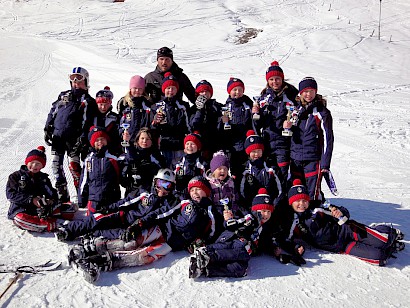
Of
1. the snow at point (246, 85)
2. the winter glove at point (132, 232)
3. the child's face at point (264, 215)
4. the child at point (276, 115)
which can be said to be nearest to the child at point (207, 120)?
the child at point (276, 115)

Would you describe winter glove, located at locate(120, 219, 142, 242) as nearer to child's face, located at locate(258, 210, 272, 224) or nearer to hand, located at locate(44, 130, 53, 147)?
child's face, located at locate(258, 210, 272, 224)

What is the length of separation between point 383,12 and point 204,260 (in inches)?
1155

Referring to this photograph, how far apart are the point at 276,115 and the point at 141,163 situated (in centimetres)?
191

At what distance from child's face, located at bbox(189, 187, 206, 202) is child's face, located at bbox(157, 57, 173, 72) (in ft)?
7.05

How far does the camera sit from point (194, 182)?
15.4 feet

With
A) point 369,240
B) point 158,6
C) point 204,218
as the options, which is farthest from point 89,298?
point 158,6

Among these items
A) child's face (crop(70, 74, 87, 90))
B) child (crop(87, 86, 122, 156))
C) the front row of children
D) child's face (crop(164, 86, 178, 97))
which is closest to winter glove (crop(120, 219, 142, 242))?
the front row of children

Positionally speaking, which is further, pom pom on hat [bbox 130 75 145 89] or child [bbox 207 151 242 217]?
pom pom on hat [bbox 130 75 145 89]

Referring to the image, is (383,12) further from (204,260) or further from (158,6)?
(204,260)

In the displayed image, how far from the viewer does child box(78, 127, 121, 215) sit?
16.6 feet

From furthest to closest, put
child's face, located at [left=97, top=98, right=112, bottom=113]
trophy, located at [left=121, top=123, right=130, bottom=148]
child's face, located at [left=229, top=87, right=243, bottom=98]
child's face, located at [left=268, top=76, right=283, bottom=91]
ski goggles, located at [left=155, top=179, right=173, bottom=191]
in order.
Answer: child's face, located at [left=97, top=98, right=112, bottom=113]
child's face, located at [left=229, top=87, right=243, bottom=98]
child's face, located at [left=268, top=76, right=283, bottom=91]
trophy, located at [left=121, top=123, right=130, bottom=148]
ski goggles, located at [left=155, top=179, right=173, bottom=191]

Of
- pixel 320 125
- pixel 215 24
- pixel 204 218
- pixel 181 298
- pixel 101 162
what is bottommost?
pixel 181 298

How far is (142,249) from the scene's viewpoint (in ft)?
14.3

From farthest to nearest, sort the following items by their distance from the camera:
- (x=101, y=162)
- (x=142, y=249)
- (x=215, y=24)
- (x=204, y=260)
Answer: (x=215, y=24) < (x=101, y=162) < (x=142, y=249) < (x=204, y=260)
